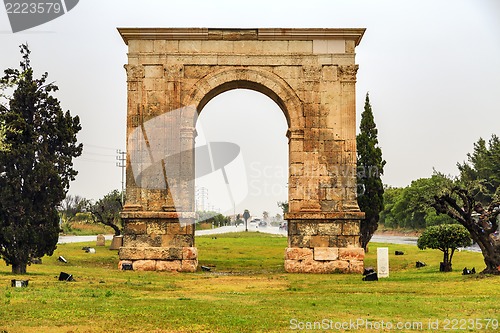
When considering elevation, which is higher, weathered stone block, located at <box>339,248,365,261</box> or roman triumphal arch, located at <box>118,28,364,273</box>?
roman triumphal arch, located at <box>118,28,364,273</box>

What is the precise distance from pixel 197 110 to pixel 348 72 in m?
5.62

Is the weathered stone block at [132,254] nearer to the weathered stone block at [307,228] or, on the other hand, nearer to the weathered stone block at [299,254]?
the weathered stone block at [299,254]

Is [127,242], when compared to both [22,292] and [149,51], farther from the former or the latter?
[22,292]

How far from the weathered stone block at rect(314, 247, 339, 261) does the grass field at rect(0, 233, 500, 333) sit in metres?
1.20

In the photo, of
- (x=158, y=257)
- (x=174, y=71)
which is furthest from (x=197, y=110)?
(x=158, y=257)

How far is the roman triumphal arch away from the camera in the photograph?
23.2 meters

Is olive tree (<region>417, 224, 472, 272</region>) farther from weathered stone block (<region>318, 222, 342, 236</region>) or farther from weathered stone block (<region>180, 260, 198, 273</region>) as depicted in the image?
weathered stone block (<region>180, 260, 198, 273</region>)

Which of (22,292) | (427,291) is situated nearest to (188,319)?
(22,292)

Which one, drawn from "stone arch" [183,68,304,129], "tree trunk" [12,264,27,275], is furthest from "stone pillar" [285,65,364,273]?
"tree trunk" [12,264,27,275]

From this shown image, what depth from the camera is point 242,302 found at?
1397 centimetres

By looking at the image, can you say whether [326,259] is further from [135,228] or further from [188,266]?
[135,228]

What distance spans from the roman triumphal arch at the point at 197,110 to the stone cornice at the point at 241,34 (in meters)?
0.04

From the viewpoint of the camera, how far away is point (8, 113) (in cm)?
2016

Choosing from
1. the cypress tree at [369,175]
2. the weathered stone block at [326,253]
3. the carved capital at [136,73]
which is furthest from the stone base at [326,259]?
the cypress tree at [369,175]
